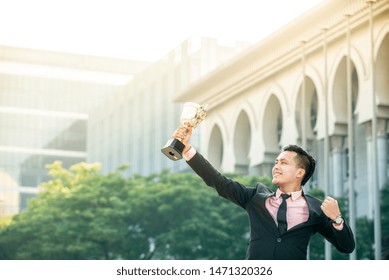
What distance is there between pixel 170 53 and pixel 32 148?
54.8ft

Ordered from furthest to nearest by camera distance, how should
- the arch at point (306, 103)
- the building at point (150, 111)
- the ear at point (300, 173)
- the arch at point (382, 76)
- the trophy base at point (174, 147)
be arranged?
the building at point (150, 111) < the arch at point (306, 103) < the arch at point (382, 76) < the ear at point (300, 173) < the trophy base at point (174, 147)

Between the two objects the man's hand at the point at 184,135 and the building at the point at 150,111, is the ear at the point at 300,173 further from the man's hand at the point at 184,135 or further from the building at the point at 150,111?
the building at the point at 150,111

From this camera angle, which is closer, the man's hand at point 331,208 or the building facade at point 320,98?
the man's hand at point 331,208

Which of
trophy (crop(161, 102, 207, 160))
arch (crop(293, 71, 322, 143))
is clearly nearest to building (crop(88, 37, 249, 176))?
arch (crop(293, 71, 322, 143))

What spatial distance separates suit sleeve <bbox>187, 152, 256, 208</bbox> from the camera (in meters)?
4.20

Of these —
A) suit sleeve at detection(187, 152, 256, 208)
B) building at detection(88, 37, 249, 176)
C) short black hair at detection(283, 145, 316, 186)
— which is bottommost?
suit sleeve at detection(187, 152, 256, 208)

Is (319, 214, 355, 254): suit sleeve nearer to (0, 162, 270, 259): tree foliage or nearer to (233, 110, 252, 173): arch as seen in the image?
(0, 162, 270, 259): tree foliage

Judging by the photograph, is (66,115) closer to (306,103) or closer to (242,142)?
(242,142)

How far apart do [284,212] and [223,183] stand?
0.31 m

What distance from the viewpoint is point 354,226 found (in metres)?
28.8

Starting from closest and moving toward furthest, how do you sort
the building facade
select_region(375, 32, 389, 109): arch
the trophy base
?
1. the trophy base
2. select_region(375, 32, 389, 109): arch
3. the building facade

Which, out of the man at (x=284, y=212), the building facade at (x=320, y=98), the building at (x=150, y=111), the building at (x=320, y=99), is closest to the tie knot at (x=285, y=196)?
the man at (x=284, y=212)

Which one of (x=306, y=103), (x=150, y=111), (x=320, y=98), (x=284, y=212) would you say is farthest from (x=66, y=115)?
(x=284, y=212)

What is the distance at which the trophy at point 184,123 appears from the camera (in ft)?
13.7
